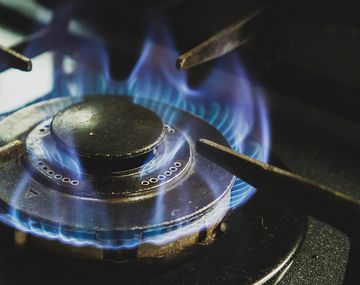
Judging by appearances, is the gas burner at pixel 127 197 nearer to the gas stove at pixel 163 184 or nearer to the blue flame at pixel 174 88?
the gas stove at pixel 163 184

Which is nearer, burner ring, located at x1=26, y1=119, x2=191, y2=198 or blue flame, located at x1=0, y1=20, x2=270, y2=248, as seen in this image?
burner ring, located at x1=26, y1=119, x2=191, y2=198

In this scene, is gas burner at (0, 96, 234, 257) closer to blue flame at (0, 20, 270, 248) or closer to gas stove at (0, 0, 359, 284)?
gas stove at (0, 0, 359, 284)

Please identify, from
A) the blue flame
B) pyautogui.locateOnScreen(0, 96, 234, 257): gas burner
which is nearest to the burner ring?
pyautogui.locateOnScreen(0, 96, 234, 257): gas burner

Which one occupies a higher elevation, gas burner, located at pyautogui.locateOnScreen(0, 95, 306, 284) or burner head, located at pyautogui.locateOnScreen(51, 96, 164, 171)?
burner head, located at pyautogui.locateOnScreen(51, 96, 164, 171)

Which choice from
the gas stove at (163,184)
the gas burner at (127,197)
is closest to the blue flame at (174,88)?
the gas stove at (163,184)

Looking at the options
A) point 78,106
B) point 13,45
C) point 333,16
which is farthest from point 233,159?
point 333,16

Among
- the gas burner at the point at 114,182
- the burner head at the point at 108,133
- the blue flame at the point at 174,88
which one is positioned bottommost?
the blue flame at the point at 174,88

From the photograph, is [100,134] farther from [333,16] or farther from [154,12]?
[333,16]

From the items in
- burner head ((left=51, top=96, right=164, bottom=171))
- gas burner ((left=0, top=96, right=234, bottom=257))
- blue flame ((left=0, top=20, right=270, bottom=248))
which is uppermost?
burner head ((left=51, top=96, right=164, bottom=171))
